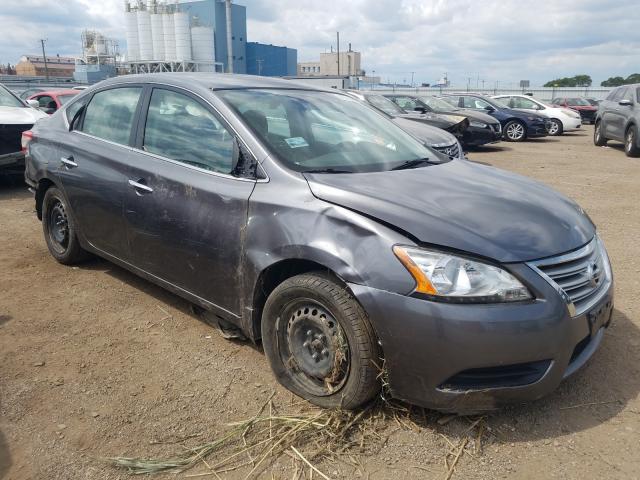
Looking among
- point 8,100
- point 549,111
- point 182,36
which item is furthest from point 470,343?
point 182,36

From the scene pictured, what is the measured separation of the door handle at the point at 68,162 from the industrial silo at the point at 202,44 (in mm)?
73618

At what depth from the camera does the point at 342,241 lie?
254cm

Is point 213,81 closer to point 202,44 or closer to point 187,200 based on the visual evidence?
point 187,200

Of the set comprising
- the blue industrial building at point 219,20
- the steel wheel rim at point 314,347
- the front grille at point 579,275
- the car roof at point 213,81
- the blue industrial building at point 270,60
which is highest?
the blue industrial building at point 219,20

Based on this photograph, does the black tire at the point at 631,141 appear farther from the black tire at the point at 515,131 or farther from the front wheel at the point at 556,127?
the front wheel at the point at 556,127

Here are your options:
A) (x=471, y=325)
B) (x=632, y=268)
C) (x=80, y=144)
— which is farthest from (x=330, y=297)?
(x=632, y=268)

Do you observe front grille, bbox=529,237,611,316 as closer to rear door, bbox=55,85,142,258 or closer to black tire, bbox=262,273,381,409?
black tire, bbox=262,273,381,409

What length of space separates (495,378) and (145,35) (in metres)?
80.3

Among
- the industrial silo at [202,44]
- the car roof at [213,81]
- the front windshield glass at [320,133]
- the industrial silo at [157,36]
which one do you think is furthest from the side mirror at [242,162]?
the industrial silo at [157,36]

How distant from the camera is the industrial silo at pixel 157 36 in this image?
72.6 m

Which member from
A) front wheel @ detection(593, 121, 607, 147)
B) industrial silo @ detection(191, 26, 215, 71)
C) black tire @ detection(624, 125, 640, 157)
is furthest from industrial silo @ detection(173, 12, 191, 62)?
black tire @ detection(624, 125, 640, 157)

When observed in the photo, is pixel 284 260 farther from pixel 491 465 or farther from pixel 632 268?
pixel 632 268

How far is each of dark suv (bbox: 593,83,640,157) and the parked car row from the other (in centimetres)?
1106

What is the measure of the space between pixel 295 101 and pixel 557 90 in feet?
138
